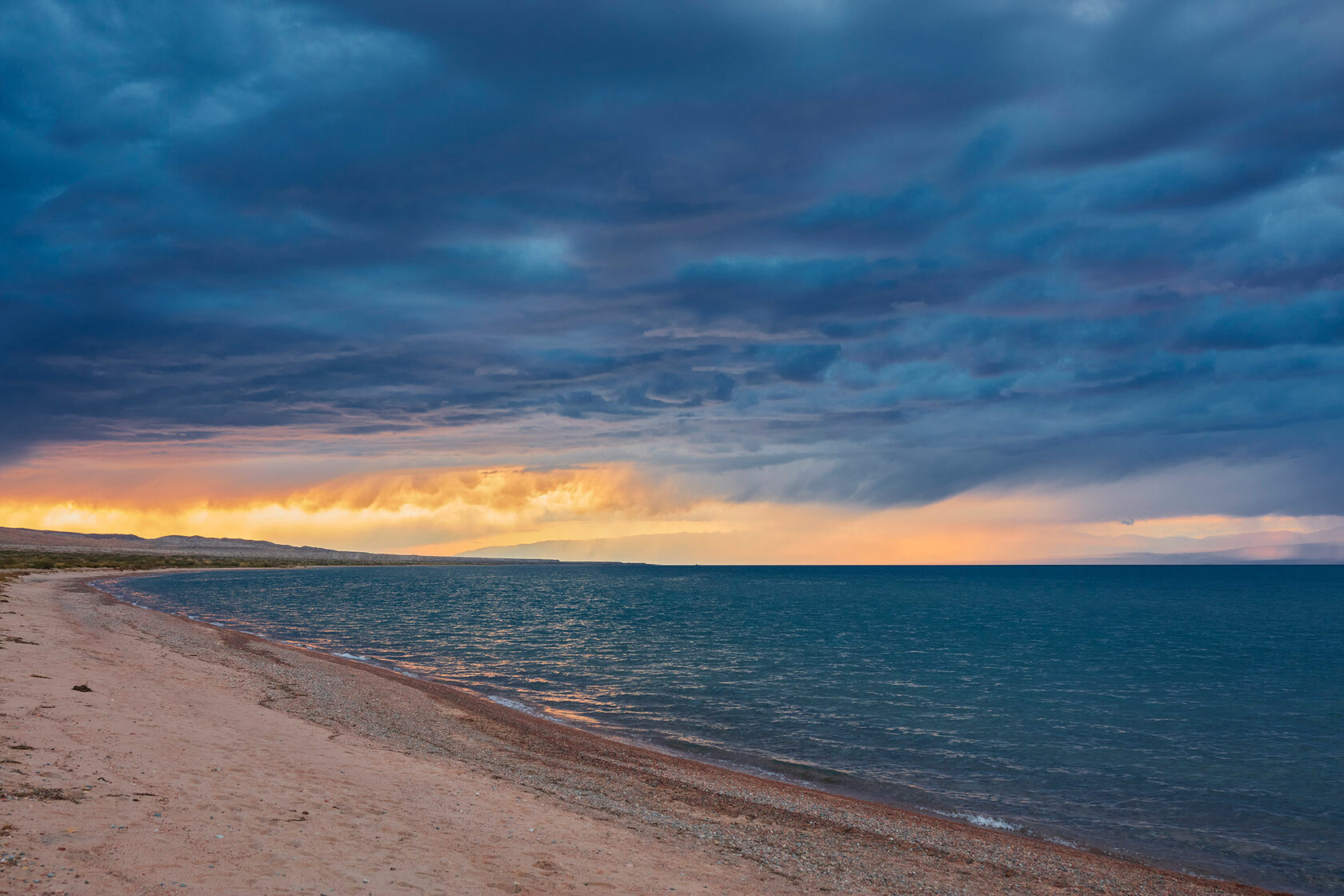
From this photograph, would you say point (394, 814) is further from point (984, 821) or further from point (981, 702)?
point (981, 702)

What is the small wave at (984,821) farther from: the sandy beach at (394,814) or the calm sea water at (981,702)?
the sandy beach at (394,814)

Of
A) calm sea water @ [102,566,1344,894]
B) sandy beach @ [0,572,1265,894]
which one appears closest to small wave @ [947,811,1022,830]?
calm sea water @ [102,566,1344,894]

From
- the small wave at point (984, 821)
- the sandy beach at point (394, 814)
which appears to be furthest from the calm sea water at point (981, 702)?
the sandy beach at point (394, 814)

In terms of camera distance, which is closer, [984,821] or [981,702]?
[984,821]

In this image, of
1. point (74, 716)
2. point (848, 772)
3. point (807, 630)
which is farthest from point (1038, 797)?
point (807, 630)

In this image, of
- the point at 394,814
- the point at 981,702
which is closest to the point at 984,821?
the point at 394,814

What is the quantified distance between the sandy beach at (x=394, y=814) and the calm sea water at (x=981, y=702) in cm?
389

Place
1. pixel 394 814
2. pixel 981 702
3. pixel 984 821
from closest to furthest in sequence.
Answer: pixel 394 814
pixel 984 821
pixel 981 702

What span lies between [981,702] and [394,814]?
112 feet

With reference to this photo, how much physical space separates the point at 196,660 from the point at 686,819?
29346 mm

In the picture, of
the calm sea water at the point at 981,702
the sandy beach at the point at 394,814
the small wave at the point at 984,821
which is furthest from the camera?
the calm sea water at the point at 981,702

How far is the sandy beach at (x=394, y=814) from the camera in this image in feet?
36.9

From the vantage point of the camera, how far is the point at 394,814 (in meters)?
15.0

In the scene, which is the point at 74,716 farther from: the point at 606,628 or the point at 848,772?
the point at 606,628
